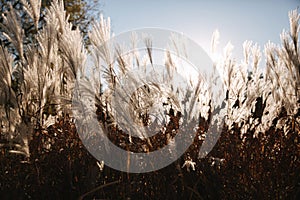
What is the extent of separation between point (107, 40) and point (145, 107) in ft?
1.66

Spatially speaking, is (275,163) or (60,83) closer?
(275,163)

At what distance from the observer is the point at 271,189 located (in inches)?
76.4

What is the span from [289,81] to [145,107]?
113 centimetres

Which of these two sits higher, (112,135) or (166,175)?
(112,135)

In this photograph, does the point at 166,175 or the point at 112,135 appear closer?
the point at 166,175

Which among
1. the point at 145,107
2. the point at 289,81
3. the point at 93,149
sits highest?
the point at 289,81

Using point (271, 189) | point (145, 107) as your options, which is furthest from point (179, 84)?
point (271, 189)

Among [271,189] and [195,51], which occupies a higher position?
[195,51]

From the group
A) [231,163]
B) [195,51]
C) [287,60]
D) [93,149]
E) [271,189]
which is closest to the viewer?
[271,189]

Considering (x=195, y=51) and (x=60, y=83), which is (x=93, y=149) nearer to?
(x=60, y=83)

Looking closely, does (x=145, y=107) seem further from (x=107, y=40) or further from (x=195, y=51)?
(x=195, y=51)

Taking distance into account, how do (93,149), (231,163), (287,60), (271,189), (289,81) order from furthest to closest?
(289,81) → (287,60) → (93,149) → (231,163) → (271,189)

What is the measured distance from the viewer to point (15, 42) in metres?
2.25

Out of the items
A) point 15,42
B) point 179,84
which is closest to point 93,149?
point 15,42
